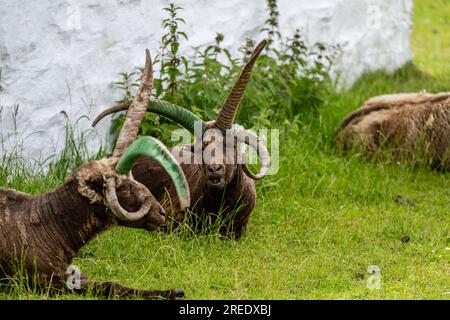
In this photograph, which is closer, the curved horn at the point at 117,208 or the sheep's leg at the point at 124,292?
the curved horn at the point at 117,208

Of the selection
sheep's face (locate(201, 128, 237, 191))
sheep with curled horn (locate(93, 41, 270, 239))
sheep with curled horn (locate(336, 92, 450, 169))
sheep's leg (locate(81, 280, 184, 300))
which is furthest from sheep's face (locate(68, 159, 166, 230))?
sheep with curled horn (locate(336, 92, 450, 169))

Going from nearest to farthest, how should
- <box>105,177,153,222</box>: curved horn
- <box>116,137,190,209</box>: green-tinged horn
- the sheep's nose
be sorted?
<box>116,137,190,209</box>: green-tinged horn, <box>105,177,153,222</box>: curved horn, the sheep's nose

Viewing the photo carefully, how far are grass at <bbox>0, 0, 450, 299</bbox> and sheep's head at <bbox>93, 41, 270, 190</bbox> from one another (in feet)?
2.08

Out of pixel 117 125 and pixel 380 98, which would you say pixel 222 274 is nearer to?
pixel 117 125

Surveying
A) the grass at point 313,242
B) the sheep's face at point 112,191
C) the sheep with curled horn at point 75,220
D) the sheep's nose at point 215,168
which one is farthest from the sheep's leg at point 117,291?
the sheep's nose at point 215,168

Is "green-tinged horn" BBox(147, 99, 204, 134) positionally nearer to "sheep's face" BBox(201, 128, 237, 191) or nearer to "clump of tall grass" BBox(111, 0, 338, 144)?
"sheep's face" BBox(201, 128, 237, 191)

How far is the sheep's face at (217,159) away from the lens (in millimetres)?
8219

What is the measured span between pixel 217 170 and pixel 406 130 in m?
3.84

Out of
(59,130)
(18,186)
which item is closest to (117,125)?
(59,130)

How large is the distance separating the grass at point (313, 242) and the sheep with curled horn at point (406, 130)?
206 millimetres

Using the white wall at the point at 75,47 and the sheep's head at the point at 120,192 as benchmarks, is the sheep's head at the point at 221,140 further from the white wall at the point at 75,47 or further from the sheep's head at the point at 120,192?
the white wall at the point at 75,47

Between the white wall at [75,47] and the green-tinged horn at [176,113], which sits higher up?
the white wall at [75,47]

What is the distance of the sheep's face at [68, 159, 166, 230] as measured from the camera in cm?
682

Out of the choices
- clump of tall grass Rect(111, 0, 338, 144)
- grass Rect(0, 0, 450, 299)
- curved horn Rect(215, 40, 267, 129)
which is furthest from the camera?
clump of tall grass Rect(111, 0, 338, 144)
